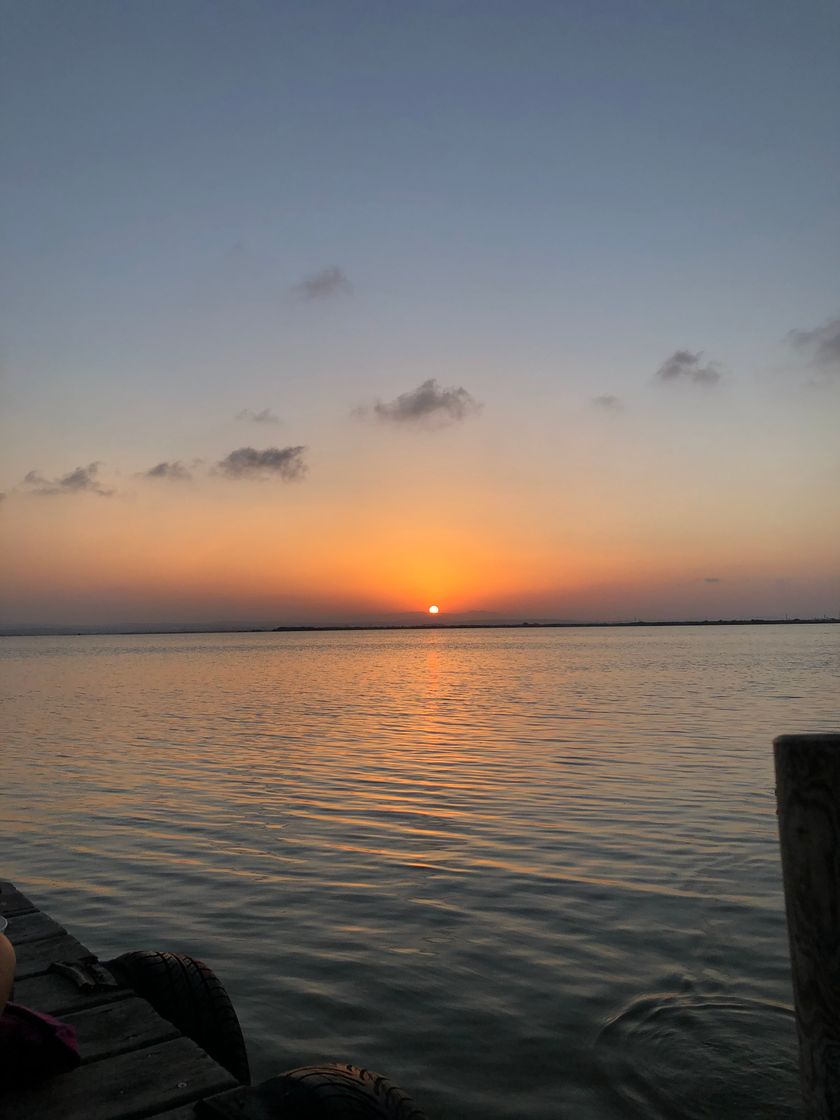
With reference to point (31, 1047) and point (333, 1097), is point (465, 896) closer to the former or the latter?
point (333, 1097)

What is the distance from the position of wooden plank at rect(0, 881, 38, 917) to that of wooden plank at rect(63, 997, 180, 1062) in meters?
2.81

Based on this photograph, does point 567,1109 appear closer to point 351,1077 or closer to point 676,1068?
point 676,1068

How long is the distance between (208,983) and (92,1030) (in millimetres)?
1101

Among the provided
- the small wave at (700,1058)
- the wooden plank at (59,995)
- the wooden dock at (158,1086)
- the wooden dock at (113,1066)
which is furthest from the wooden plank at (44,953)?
the small wave at (700,1058)

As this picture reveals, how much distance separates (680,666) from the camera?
267ft

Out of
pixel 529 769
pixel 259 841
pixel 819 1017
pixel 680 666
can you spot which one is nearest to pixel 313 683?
pixel 680 666

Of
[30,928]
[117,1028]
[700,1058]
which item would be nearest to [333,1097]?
[117,1028]

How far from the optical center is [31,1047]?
537 centimetres

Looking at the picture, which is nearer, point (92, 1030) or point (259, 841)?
point (92, 1030)

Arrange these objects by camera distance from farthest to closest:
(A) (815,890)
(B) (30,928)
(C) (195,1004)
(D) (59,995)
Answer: (B) (30,928) < (C) (195,1004) < (D) (59,995) < (A) (815,890)

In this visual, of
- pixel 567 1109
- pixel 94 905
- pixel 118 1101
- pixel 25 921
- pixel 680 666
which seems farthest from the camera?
pixel 680 666

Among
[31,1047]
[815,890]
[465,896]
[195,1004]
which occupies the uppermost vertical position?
[815,890]

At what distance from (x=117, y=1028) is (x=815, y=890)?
15.6 feet

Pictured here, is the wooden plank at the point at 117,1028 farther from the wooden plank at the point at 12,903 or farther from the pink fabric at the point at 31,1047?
the wooden plank at the point at 12,903
